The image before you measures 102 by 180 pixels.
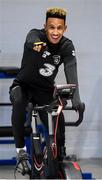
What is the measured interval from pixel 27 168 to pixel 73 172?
49cm

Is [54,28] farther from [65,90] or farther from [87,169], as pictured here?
[87,169]

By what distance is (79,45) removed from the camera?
459 cm

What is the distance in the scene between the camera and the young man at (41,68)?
297 centimetres

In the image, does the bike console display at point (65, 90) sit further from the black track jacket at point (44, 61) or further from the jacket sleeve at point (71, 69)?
the black track jacket at point (44, 61)

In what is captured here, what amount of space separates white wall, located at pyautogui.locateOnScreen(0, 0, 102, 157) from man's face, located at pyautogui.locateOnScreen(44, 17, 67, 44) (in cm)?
151

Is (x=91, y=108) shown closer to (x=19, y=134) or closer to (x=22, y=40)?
(x=22, y=40)

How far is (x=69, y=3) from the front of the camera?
14.9 ft

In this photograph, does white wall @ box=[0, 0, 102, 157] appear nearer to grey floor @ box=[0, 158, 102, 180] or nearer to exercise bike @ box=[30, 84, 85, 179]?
grey floor @ box=[0, 158, 102, 180]

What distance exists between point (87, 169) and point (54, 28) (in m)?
1.85

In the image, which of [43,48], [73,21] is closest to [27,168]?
[43,48]

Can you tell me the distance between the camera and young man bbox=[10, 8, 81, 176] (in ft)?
9.74

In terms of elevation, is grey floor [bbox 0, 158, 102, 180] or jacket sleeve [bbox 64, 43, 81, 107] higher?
jacket sleeve [bbox 64, 43, 81, 107]

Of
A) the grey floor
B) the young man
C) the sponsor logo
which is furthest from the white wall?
the sponsor logo

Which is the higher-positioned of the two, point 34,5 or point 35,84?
point 34,5
